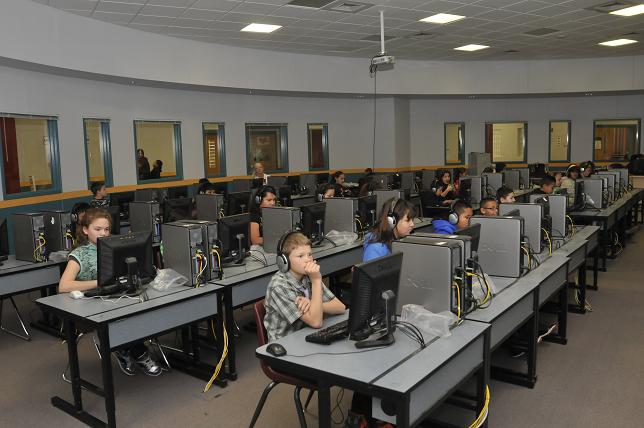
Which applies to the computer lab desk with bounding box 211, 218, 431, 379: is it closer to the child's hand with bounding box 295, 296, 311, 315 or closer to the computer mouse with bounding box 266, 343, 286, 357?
the child's hand with bounding box 295, 296, 311, 315

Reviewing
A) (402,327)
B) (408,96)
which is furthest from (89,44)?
(408,96)

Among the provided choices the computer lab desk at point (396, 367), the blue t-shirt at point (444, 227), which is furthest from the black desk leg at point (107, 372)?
the blue t-shirt at point (444, 227)

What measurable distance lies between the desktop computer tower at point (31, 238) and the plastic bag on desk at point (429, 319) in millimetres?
3555

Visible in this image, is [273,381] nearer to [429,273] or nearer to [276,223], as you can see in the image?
[429,273]

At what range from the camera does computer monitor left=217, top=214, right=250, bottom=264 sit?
4.27 m

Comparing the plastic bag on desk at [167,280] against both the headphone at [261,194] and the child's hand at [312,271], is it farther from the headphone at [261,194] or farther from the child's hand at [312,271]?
the headphone at [261,194]

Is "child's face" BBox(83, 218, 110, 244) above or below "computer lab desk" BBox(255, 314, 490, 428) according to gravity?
above

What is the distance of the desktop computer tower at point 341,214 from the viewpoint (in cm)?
546

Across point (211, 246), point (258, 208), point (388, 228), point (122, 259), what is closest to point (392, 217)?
point (388, 228)

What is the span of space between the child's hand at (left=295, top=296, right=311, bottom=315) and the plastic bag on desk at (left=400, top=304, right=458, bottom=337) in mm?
506

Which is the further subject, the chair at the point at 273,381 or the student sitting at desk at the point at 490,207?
the student sitting at desk at the point at 490,207

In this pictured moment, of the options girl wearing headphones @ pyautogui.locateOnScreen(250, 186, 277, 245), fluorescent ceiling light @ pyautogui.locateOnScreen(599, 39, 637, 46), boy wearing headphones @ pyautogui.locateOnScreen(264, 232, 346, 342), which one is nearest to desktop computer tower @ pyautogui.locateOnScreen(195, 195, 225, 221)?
girl wearing headphones @ pyautogui.locateOnScreen(250, 186, 277, 245)

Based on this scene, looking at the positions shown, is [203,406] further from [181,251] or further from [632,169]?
[632,169]

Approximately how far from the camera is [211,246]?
382 cm
